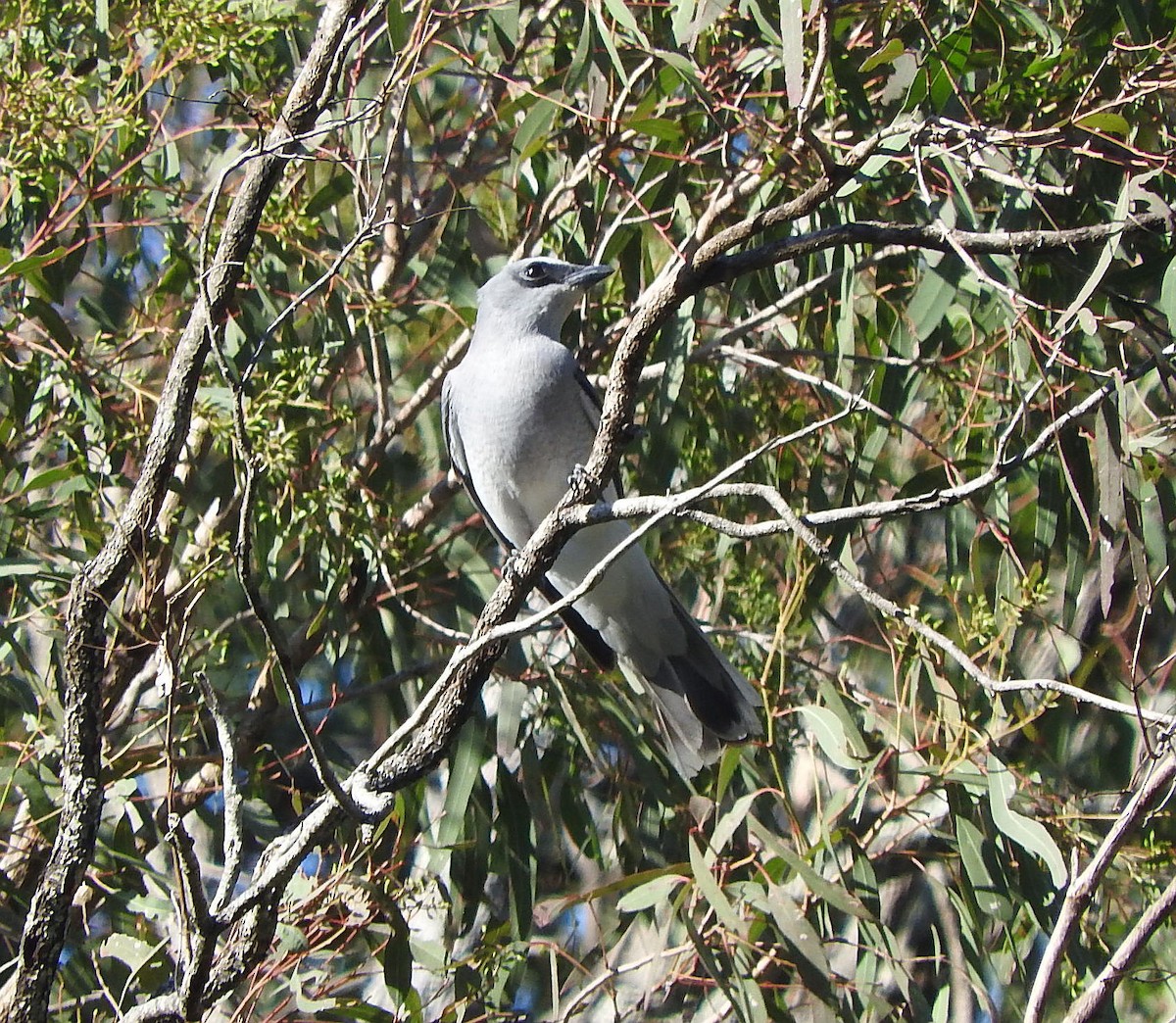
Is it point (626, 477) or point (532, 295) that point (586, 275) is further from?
point (626, 477)

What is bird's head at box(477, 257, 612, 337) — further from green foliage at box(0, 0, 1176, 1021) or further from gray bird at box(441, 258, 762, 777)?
green foliage at box(0, 0, 1176, 1021)

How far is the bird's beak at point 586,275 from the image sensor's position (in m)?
3.28

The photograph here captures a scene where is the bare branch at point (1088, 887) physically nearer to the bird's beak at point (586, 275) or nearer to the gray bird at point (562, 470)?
the gray bird at point (562, 470)

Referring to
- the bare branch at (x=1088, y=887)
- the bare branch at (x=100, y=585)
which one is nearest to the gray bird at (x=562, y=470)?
the bare branch at (x=100, y=585)

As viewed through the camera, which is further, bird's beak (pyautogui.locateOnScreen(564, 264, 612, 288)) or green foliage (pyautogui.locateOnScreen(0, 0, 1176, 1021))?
bird's beak (pyautogui.locateOnScreen(564, 264, 612, 288))

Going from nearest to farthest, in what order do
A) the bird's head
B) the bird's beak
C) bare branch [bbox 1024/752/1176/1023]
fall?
bare branch [bbox 1024/752/1176/1023] → the bird's beak → the bird's head

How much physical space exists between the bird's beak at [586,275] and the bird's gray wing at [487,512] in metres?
0.25

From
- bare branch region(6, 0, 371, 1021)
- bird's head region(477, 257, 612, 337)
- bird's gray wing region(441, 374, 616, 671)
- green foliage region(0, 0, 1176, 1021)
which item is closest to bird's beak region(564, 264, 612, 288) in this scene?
bird's head region(477, 257, 612, 337)

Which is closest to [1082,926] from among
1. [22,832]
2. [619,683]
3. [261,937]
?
[619,683]

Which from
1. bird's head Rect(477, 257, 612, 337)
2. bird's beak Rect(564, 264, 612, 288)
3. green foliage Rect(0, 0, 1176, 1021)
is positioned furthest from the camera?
bird's head Rect(477, 257, 612, 337)

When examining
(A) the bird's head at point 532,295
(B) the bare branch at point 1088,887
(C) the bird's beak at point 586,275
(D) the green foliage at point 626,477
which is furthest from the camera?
(A) the bird's head at point 532,295

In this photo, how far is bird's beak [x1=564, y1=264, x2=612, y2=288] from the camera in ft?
10.8

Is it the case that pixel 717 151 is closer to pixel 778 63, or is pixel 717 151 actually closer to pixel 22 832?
pixel 778 63

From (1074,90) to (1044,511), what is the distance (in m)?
0.90
